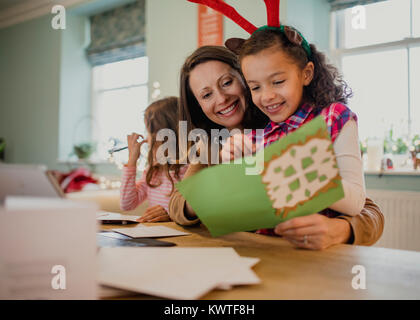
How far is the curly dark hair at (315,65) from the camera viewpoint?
1036 mm

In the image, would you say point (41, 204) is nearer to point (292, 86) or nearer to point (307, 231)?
point (307, 231)

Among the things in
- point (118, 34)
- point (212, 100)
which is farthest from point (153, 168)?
point (118, 34)

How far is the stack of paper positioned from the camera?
1.45ft

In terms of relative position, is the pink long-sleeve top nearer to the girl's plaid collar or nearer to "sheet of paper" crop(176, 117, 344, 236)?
the girl's plaid collar

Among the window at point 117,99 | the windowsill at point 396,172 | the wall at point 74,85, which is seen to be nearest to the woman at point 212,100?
the windowsill at point 396,172

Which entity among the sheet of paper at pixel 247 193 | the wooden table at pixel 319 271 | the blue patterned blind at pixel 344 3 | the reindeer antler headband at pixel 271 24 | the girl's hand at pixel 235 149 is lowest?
the wooden table at pixel 319 271

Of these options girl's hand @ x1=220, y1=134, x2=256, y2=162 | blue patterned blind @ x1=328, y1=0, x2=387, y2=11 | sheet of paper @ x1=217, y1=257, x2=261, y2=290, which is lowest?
sheet of paper @ x1=217, y1=257, x2=261, y2=290

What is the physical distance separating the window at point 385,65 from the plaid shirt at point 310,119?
2.00m

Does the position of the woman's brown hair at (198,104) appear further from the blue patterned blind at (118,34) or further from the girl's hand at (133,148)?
the blue patterned blind at (118,34)

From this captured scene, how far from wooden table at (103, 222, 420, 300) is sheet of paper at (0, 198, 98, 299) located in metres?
0.11

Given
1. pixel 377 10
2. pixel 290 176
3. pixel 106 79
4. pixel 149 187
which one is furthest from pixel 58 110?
pixel 290 176

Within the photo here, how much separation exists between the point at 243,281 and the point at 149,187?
1.60 metres

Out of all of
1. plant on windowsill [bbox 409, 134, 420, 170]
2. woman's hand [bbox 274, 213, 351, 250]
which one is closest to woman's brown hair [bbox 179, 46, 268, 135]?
woman's hand [bbox 274, 213, 351, 250]
